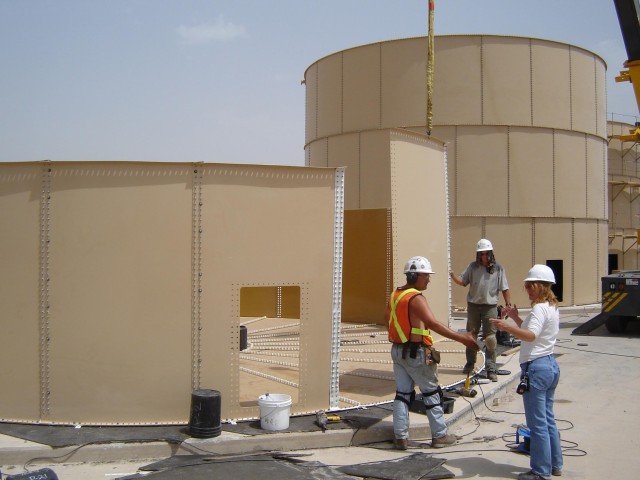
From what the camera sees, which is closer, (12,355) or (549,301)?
(549,301)

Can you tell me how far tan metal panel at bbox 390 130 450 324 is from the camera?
33.1 ft

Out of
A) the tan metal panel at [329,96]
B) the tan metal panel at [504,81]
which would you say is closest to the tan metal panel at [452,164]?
the tan metal panel at [504,81]

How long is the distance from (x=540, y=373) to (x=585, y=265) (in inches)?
669

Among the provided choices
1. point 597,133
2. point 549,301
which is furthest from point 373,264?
point 597,133

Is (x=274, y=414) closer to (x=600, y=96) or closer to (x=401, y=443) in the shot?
(x=401, y=443)

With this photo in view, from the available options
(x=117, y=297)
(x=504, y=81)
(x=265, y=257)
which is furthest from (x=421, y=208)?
(x=504, y=81)

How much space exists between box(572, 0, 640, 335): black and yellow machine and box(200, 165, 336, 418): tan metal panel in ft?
35.6

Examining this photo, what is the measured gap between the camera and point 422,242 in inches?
418

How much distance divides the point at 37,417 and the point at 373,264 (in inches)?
335

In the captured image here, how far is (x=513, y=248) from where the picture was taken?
20.0 m

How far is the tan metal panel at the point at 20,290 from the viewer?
22.9 ft

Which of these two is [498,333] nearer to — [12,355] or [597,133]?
[12,355]

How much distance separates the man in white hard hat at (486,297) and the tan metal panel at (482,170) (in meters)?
10.4

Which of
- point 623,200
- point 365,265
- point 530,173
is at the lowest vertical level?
point 365,265
